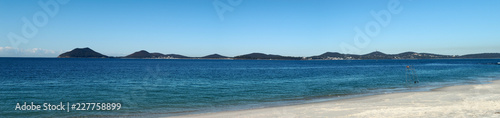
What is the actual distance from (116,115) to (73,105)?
487 cm

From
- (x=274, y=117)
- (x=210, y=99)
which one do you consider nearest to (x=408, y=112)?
(x=274, y=117)

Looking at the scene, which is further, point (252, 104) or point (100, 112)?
point (252, 104)

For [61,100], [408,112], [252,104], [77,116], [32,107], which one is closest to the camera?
[408,112]

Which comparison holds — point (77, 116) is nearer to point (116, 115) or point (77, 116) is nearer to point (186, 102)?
point (116, 115)

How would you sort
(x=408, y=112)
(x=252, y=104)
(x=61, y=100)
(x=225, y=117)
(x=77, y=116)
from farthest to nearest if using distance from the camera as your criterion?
(x=61, y=100) < (x=252, y=104) < (x=77, y=116) < (x=225, y=117) < (x=408, y=112)

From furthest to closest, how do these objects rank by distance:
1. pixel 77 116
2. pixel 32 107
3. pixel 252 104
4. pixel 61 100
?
pixel 61 100 → pixel 252 104 → pixel 32 107 → pixel 77 116

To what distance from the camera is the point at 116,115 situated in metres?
14.5

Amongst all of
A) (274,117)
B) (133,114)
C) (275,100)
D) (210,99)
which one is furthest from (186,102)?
(274,117)

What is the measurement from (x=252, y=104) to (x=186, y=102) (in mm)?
4431

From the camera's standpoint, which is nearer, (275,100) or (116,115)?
(116,115)

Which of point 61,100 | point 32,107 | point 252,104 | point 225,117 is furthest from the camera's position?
point 61,100

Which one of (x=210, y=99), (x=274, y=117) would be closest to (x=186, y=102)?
(x=210, y=99)

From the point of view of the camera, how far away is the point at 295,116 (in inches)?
488

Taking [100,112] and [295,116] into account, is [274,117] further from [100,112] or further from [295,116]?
[100,112]
